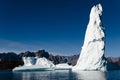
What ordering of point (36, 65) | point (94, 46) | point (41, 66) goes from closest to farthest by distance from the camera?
point (94, 46)
point (41, 66)
point (36, 65)

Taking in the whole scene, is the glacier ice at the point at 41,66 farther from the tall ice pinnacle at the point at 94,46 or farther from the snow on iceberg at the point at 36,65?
the tall ice pinnacle at the point at 94,46

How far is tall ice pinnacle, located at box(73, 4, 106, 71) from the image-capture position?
64.7m

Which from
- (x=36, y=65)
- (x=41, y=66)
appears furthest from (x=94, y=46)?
(x=36, y=65)

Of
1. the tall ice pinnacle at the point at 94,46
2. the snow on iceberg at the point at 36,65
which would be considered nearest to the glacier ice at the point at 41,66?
the snow on iceberg at the point at 36,65

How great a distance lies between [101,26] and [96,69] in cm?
1180

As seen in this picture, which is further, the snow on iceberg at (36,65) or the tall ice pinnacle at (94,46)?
the snow on iceberg at (36,65)

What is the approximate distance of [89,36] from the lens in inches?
2739

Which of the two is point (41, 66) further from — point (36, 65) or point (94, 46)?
point (94, 46)

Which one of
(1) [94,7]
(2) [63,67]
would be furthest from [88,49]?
(2) [63,67]

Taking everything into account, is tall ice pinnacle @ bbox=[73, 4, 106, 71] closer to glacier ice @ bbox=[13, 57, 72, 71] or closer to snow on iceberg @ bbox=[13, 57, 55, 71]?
glacier ice @ bbox=[13, 57, 72, 71]

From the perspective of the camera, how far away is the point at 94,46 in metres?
66.8

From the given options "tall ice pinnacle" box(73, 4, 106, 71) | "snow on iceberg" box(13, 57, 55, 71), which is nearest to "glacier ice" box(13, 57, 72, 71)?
"snow on iceberg" box(13, 57, 55, 71)

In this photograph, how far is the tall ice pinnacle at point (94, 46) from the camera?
2547 inches

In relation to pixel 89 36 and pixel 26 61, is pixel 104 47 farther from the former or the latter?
pixel 26 61
